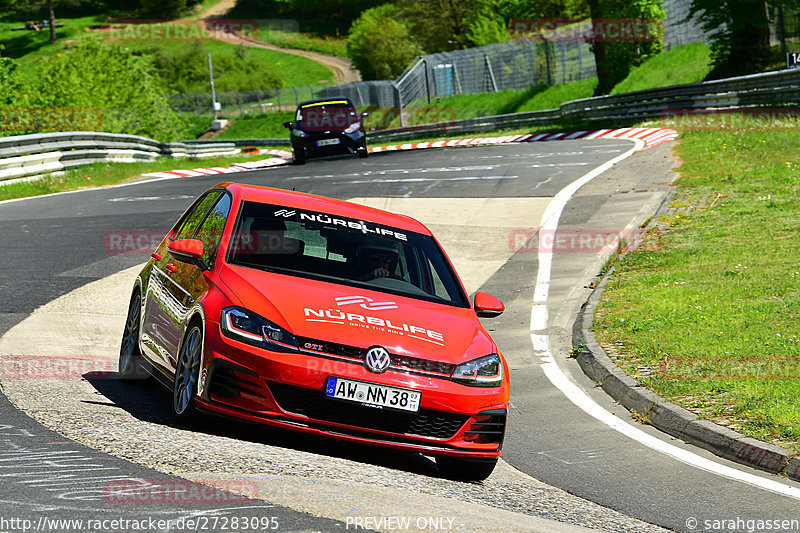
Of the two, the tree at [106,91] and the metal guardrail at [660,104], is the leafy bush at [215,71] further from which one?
the metal guardrail at [660,104]

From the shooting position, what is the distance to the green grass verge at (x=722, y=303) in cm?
812

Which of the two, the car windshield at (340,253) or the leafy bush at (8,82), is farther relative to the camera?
the leafy bush at (8,82)

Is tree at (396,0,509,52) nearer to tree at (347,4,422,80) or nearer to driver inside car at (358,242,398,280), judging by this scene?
tree at (347,4,422,80)

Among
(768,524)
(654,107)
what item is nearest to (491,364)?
(768,524)

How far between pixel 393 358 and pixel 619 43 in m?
44.1

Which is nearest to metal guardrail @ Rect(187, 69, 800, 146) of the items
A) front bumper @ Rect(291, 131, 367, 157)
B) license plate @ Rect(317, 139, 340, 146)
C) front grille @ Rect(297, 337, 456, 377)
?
front bumper @ Rect(291, 131, 367, 157)

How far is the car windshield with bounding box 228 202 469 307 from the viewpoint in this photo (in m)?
7.00

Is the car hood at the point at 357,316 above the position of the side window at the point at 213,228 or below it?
below

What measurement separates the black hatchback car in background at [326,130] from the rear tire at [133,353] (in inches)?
927

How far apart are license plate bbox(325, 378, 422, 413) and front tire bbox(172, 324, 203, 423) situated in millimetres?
875

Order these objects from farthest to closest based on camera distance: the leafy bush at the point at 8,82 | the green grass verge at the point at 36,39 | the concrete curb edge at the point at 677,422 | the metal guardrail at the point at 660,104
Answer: the green grass verge at the point at 36,39 < the leafy bush at the point at 8,82 < the metal guardrail at the point at 660,104 < the concrete curb edge at the point at 677,422

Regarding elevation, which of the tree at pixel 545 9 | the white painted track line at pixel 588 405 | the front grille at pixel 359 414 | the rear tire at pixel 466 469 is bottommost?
the white painted track line at pixel 588 405

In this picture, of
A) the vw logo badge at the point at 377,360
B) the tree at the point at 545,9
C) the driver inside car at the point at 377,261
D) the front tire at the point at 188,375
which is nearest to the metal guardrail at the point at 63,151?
the driver inside car at the point at 377,261

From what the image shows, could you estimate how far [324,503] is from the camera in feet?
15.8
